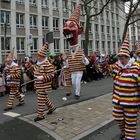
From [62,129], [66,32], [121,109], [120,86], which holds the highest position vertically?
[66,32]

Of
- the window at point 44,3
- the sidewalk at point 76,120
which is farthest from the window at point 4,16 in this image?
the sidewalk at point 76,120

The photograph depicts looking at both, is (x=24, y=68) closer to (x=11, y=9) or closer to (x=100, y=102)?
(x=100, y=102)

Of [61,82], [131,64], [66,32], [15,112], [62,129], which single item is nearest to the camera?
[131,64]

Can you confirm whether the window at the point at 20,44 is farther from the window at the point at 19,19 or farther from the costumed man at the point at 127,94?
the costumed man at the point at 127,94

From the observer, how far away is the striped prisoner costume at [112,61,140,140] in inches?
189

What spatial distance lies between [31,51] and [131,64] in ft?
106

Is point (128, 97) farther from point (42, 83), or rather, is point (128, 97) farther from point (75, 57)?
point (75, 57)

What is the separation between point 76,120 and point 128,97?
103 inches

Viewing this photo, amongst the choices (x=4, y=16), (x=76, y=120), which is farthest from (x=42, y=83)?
(x=4, y=16)

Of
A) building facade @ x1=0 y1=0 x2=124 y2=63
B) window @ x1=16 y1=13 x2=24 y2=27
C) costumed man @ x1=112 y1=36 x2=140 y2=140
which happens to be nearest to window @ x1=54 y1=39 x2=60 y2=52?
building facade @ x1=0 y1=0 x2=124 y2=63

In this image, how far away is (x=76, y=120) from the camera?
714 centimetres

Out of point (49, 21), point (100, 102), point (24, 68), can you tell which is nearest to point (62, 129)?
point (100, 102)

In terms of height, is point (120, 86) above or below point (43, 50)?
below

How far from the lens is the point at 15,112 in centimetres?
833
